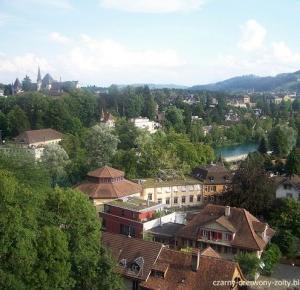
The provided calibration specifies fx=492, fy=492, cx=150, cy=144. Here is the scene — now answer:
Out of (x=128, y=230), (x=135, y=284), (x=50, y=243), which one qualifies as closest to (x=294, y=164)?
(x=128, y=230)

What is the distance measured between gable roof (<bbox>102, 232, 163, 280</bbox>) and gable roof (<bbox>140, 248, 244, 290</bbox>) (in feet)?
1.68

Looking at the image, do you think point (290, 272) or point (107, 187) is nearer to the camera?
point (290, 272)

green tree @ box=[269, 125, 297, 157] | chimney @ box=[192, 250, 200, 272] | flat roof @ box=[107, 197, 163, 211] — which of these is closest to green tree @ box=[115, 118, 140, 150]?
green tree @ box=[269, 125, 297, 157]

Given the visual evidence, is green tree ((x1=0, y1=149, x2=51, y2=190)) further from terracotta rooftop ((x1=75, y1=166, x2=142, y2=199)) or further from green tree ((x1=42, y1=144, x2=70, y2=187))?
green tree ((x1=42, y1=144, x2=70, y2=187))

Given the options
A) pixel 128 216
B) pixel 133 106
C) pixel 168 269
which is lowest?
pixel 128 216

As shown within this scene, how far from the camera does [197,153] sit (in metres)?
70.8

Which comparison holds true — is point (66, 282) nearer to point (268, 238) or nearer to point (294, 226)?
point (268, 238)

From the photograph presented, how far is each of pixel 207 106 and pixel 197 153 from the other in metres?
95.8

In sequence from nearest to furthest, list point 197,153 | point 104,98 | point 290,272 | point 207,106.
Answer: point 290,272, point 197,153, point 104,98, point 207,106

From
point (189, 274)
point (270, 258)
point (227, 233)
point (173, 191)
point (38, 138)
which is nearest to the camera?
point (189, 274)

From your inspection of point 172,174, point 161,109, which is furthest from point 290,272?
point 161,109

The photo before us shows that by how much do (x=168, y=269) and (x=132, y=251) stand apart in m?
2.88

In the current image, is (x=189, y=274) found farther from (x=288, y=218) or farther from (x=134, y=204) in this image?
(x=134, y=204)

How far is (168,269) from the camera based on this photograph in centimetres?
2917
